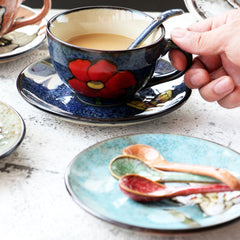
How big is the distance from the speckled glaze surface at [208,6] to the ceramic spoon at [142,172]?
62 cm

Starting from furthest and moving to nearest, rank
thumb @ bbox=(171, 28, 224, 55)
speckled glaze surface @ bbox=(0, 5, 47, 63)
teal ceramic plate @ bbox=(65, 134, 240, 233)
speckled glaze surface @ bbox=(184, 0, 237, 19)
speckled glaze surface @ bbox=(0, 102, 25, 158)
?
speckled glaze surface @ bbox=(184, 0, 237, 19) < speckled glaze surface @ bbox=(0, 5, 47, 63) < thumb @ bbox=(171, 28, 224, 55) < speckled glaze surface @ bbox=(0, 102, 25, 158) < teal ceramic plate @ bbox=(65, 134, 240, 233)

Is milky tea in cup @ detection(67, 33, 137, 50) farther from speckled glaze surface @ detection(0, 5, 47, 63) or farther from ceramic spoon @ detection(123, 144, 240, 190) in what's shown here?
ceramic spoon @ detection(123, 144, 240, 190)

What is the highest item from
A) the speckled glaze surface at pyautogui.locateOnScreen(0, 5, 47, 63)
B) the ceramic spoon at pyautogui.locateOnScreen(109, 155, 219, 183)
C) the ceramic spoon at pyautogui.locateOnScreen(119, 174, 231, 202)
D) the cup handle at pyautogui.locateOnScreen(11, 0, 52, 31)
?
the ceramic spoon at pyautogui.locateOnScreen(119, 174, 231, 202)

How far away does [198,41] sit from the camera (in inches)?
27.7

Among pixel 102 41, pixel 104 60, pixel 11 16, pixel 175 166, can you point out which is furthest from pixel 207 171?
pixel 11 16

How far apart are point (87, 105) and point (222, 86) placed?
0.22 m

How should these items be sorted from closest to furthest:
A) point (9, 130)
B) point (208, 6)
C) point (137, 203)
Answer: point (137, 203) < point (9, 130) < point (208, 6)

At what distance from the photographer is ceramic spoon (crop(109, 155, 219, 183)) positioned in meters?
0.51

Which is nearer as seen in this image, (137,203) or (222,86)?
(137,203)

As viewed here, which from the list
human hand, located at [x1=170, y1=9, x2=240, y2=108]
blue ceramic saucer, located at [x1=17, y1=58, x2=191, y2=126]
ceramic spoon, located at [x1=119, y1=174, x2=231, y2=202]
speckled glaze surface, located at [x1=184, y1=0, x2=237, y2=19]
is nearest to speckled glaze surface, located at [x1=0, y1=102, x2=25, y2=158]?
blue ceramic saucer, located at [x1=17, y1=58, x2=191, y2=126]

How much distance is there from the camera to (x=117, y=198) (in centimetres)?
48

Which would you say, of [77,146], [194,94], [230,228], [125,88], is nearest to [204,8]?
[194,94]

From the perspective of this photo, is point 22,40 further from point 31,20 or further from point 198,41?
point 198,41

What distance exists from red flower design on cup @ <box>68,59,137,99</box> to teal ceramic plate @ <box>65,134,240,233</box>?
0.38 feet
